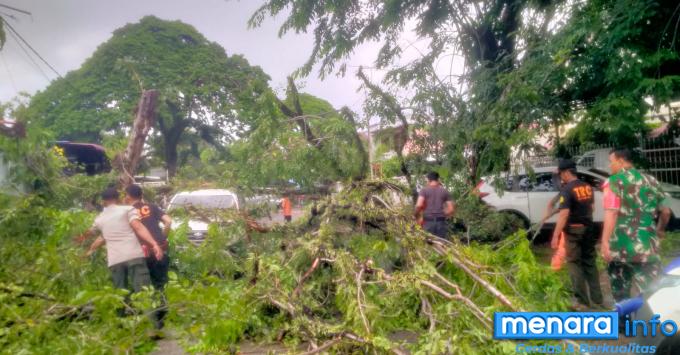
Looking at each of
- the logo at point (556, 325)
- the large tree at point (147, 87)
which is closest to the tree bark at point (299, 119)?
the logo at point (556, 325)

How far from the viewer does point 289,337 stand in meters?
3.93

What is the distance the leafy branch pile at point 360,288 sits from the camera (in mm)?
3281

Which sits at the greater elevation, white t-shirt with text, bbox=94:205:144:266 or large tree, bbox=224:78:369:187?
large tree, bbox=224:78:369:187

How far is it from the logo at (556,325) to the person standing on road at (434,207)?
3.59 meters

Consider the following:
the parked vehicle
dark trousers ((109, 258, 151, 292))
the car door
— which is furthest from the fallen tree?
the parked vehicle

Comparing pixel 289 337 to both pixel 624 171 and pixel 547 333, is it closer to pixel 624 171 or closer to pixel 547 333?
pixel 547 333

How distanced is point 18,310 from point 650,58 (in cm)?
663

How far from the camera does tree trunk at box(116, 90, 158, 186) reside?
6855 mm

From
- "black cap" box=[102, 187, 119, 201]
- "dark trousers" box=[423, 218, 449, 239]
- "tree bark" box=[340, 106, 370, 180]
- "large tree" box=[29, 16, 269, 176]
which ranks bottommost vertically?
"dark trousers" box=[423, 218, 449, 239]

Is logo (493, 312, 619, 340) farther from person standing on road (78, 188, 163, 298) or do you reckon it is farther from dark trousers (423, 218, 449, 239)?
dark trousers (423, 218, 449, 239)

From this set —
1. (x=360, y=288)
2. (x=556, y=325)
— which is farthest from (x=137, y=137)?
(x=556, y=325)

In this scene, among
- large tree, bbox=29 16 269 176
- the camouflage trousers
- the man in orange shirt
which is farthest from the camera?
large tree, bbox=29 16 269 176

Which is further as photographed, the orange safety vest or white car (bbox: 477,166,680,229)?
white car (bbox: 477,166,680,229)

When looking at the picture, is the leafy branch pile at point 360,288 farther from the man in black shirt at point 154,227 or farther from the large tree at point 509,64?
the large tree at point 509,64
